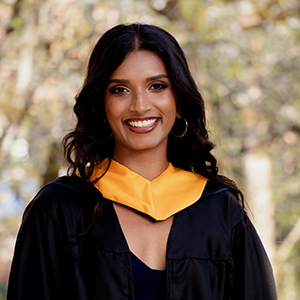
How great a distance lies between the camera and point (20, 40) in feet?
18.3

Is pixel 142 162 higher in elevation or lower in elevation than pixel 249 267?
higher

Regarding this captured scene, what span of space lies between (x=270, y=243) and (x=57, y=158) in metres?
3.28

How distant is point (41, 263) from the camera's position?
2.32 m

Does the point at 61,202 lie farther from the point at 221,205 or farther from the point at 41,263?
the point at 221,205

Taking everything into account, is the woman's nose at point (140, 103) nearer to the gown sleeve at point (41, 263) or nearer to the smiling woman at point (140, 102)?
the smiling woman at point (140, 102)

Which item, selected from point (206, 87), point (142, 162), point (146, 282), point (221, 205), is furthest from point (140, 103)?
point (206, 87)

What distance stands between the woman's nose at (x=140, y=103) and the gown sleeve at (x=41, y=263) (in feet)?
1.87

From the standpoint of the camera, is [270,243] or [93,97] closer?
[93,97]

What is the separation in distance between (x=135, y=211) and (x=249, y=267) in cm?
56

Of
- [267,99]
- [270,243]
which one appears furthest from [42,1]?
[270,243]

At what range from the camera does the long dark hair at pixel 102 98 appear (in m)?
2.52

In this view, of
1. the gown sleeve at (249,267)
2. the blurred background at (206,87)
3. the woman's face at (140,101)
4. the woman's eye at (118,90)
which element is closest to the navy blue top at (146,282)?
the gown sleeve at (249,267)

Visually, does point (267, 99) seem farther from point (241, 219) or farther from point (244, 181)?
point (241, 219)

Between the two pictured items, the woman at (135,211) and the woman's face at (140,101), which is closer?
the woman at (135,211)
